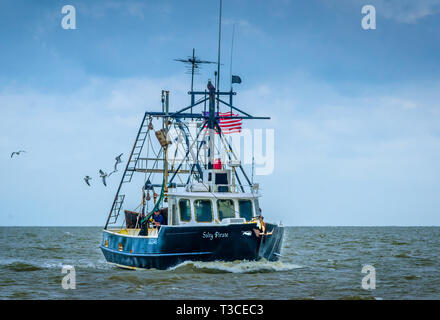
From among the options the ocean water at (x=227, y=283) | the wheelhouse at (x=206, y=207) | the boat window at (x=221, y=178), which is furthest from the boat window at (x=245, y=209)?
the ocean water at (x=227, y=283)

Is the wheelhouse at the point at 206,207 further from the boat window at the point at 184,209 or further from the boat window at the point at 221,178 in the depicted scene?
the boat window at the point at 221,178

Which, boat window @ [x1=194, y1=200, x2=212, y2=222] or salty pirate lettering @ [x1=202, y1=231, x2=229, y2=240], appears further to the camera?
boat window @ [x1=194, y1=200, x2=212, y2=222]

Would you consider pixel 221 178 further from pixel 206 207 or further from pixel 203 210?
pixel 203 210

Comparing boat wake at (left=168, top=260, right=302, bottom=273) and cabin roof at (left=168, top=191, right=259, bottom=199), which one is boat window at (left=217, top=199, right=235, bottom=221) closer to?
cabin roof at (left=168, top=191, right=259, bottom=199)

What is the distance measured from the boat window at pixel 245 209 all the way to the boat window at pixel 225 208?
→ 429mm

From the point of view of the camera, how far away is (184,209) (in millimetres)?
24766

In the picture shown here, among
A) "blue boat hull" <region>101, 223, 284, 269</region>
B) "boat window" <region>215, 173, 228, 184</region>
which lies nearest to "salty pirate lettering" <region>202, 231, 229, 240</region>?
"blue boat hull" <region>101, 223, 284, 269</region>

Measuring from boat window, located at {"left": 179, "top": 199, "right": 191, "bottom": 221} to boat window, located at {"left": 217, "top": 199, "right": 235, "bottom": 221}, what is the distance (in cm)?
146

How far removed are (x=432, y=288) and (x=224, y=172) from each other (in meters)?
10.7

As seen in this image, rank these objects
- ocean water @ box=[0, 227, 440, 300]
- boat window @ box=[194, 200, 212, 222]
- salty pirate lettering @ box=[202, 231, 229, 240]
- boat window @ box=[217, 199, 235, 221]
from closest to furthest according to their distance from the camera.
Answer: ocean water @ box=[0, 227, 440, 300]
salty pirate lettering @ box=[202, 231, 229, 240]
boat window @ box=[194, 200, 212, 222]
boat window @ box=[217, 199, 235, 221]

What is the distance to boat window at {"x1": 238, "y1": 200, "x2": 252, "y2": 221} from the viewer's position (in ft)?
84.1

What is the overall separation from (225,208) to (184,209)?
2.03 m
